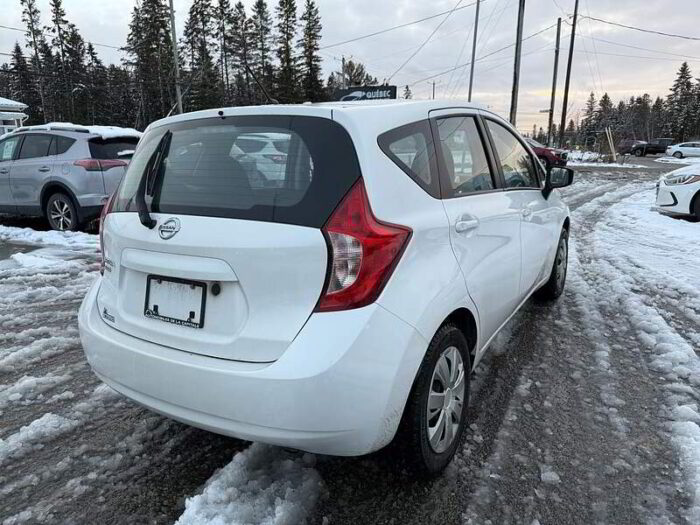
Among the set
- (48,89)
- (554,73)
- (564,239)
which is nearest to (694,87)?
(554,73)

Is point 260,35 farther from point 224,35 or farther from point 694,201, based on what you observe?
point 694,201

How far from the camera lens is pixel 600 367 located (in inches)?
140

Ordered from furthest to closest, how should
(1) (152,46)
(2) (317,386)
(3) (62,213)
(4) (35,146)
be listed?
(1) (152,46) → (4) (35,146) → (3) (62,213) → (2) (317,386)

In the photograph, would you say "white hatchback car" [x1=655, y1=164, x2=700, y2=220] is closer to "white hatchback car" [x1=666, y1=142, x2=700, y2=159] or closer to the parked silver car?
the parked silver car

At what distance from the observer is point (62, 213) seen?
8234 millimetres

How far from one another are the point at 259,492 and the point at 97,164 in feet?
23.2

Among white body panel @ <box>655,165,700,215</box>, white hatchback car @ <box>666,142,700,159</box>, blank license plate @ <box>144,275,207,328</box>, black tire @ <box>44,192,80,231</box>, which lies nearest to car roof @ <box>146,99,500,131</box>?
blank license plate @ <box>144,275,207,328</box>

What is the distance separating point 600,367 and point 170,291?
9.69 ft

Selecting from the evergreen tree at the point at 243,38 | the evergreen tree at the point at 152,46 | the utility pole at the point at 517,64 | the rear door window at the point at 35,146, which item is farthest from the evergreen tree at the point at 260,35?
the rear door window at the point at 35,146

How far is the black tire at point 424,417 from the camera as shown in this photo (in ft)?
6.88

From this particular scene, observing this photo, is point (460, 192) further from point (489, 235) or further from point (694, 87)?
point (694, 87)

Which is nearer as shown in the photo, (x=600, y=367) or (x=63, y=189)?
(x=600, y=367)

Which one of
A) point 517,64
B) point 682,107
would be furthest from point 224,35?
point 682,107

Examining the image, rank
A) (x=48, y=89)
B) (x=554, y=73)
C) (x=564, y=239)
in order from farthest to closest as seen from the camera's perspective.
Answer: (x=48, y=89) → (x=554, y=73) → (x=564, y=239)
